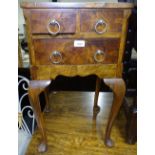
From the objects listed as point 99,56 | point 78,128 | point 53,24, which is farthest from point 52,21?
point 78,128

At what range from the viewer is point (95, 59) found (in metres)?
0.77

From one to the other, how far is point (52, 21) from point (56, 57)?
A: 14 centimetres

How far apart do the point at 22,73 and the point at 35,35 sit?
2.16 ft

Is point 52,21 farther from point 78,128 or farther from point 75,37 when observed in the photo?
point 78,128

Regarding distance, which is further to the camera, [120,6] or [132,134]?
[132,134]

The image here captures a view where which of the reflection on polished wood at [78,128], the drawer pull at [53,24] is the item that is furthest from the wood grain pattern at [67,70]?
the reflection on polished wood at [78,128]

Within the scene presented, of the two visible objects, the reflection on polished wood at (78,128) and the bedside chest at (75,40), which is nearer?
the bedside chest at (75,40)

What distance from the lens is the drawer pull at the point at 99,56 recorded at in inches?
29.9

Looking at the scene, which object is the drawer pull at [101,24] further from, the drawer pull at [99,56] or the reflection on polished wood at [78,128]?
the reflection on polished wood at [78,128]

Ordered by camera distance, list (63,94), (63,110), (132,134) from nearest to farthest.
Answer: (132,134) → (63,110) → (63,94)

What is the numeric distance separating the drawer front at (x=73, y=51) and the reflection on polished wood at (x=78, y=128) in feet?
1.51
